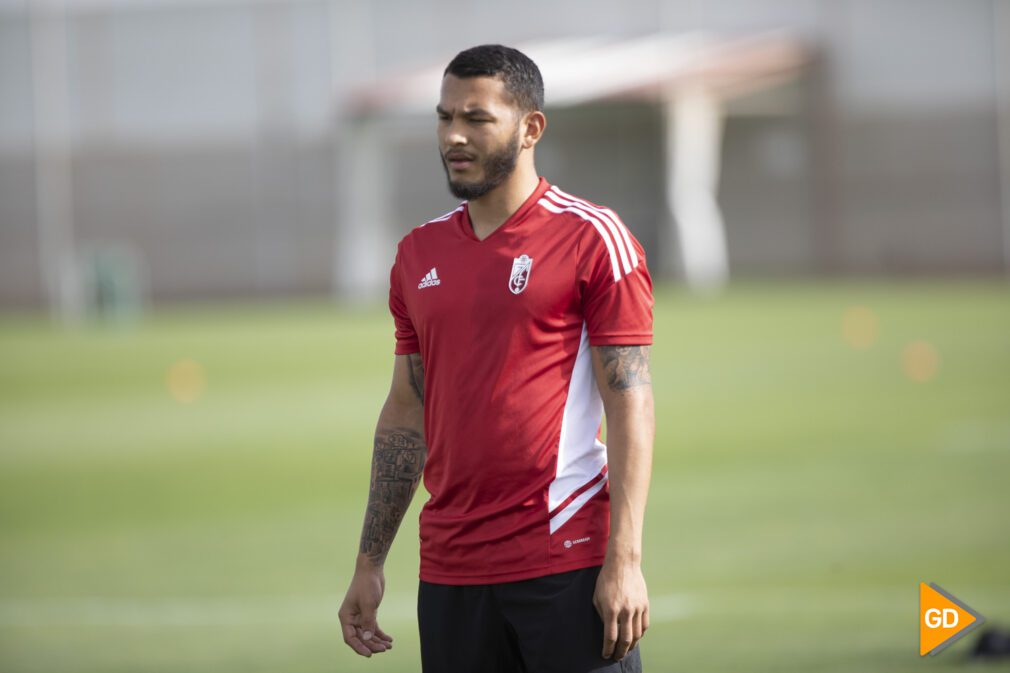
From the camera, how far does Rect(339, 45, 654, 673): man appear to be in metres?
3.62

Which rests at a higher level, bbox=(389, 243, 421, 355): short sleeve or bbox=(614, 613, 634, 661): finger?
bbox=(389, 243, 421, 355): short sleeve

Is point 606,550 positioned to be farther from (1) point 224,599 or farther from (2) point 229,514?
(2) point 229,514

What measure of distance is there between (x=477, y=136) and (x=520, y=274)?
36cm

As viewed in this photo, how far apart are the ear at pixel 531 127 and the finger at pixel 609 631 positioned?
3.79ft

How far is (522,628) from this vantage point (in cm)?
365

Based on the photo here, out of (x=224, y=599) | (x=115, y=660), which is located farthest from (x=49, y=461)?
(x=115, y=660)

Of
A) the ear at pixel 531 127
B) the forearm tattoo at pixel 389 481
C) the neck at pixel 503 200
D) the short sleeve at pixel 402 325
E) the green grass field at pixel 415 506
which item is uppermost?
the ear at pixel 531 127

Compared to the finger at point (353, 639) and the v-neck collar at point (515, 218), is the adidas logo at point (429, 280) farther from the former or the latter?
the finger at point (353, 639)

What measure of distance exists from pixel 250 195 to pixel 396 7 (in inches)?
Answer: 294

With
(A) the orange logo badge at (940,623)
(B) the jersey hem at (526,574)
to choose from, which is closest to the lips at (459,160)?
(B) the jersey hem at (526,574)

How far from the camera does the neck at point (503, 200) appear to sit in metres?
3.76

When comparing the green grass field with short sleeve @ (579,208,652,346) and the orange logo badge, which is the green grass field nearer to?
the orange logo badge

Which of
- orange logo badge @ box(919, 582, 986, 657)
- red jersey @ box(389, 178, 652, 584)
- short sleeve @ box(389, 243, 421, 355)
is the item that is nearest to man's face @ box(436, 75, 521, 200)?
red jersey @ box(389, 178, 652, 584)

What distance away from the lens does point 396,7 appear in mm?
48250
